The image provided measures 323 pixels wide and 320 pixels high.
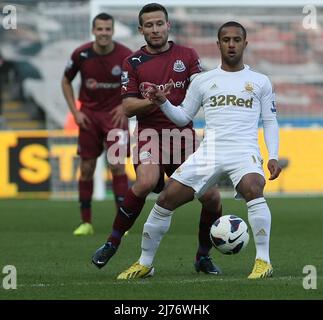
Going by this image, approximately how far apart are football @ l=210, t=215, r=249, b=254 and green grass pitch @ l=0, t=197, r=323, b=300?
0.78ft

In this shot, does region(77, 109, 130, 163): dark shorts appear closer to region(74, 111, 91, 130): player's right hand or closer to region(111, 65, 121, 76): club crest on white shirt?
region(74, 111, 91, 130): player's right hand

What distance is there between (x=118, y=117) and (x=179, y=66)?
159 inches

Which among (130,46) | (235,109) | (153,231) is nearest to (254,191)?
(235,109)

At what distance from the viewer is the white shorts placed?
8141mm

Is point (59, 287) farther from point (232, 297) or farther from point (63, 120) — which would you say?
point (63, 120)

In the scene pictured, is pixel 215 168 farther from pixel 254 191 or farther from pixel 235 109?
pixel 235 109

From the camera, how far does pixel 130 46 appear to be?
21.5 m

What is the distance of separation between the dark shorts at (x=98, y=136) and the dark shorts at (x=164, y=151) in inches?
156

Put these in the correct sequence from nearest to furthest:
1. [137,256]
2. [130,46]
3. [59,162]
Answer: [137,256], [59,162], [130,46]

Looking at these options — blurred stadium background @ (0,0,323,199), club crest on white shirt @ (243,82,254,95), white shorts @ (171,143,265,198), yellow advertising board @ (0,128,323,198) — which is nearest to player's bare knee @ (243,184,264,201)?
white shorts @ (171,143,265,198)

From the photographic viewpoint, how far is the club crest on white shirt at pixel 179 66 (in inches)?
351
